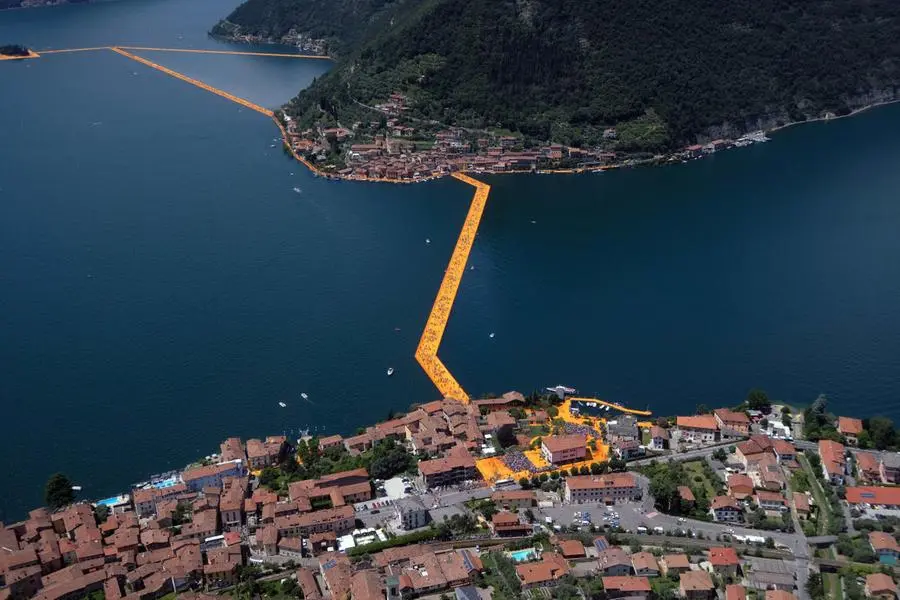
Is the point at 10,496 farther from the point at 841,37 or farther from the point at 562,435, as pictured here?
the point at 841,37

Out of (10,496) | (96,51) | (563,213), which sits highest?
(96,51)

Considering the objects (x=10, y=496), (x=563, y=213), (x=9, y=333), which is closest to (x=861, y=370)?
(x=563, y=213)

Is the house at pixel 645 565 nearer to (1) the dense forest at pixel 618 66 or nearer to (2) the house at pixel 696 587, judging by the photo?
(2) the house at pixel 696 587

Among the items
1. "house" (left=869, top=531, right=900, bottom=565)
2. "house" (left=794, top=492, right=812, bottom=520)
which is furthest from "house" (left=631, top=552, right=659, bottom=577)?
"house" (left=869, top=531, right=900, bottom=565)

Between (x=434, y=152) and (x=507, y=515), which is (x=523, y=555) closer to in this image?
(x=507, y=515)

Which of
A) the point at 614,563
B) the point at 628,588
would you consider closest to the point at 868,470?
the point at 614,563

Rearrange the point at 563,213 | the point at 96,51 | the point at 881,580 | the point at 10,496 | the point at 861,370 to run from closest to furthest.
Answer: the point at 881,580
the point at 10,496
the point at 861,370
the point at 563,213
the point at 96,51
